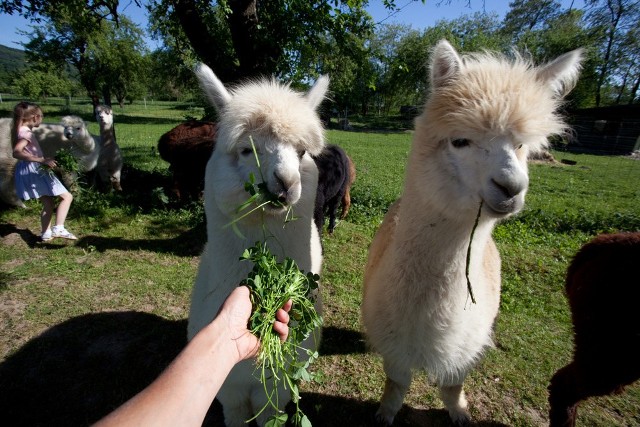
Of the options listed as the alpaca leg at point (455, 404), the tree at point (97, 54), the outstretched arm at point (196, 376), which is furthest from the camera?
the tree at point (97, 54)

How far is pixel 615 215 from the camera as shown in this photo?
686cm

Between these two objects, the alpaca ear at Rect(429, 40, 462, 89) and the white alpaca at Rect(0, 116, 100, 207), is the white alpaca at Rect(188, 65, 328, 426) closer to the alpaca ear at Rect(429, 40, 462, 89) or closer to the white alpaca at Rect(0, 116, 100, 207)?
the alpaca ear at Rect(429, 40, 462, 89)

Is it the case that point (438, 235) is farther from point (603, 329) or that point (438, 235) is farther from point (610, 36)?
point (610, 36)

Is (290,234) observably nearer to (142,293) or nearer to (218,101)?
(218,101)

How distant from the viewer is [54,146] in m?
6.12

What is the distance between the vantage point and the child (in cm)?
425

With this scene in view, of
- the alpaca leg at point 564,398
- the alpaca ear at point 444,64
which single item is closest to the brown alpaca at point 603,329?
the alpaca leg at point 564,398

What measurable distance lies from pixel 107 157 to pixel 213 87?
5757 mm

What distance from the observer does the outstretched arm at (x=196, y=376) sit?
34.3 inches

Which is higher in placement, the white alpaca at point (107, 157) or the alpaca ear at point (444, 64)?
the alpaca ear at point (444, 64)

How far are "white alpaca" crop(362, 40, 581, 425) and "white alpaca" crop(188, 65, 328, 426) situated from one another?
0.54m

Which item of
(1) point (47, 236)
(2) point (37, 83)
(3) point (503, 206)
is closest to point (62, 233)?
(1) point (47, 236)

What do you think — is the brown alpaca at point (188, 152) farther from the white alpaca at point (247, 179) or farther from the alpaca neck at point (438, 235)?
the alpaca neck at point (438, 235)

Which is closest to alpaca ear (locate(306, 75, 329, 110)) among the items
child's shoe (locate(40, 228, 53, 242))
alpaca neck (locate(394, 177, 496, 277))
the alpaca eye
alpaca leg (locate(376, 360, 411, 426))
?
alpaca neck (locate(394, 177, 496, 277))
